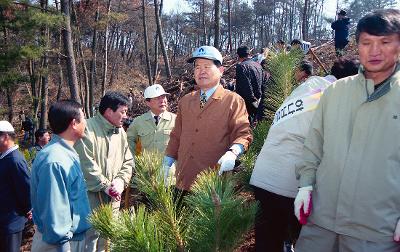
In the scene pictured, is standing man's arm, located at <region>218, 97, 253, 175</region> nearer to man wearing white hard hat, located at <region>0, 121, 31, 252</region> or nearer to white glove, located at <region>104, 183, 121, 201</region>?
white glove, located at <region>104, 183, 121, 201</region>

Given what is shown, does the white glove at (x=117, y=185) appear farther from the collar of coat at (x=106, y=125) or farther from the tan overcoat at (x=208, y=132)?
the tan overcoat at (x=208, y=132)

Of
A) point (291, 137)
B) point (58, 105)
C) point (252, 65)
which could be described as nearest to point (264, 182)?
point (291, 137)

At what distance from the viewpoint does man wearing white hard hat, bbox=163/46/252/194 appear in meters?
2.58

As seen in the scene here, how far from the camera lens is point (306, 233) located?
171 cm

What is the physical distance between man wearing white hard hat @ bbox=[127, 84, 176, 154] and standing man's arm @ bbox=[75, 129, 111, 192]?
43.2 inches

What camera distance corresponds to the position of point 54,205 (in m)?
2.29

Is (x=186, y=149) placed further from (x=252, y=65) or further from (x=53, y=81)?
(x=53, y=81)

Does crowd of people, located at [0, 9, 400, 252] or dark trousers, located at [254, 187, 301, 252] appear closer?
crowd of people, located at [0, 9, 400, 252]

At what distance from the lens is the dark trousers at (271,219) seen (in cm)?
204

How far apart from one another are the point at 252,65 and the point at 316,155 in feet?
11.5

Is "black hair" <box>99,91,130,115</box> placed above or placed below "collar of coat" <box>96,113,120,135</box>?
above

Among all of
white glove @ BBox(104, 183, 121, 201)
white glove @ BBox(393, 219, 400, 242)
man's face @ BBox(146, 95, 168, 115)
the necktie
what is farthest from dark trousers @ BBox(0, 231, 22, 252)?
white glove @ BBox(393, 219, 400, 242)

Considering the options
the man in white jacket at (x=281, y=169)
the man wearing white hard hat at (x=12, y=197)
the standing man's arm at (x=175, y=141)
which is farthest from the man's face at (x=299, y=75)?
the man wearing white hard hat at (x=12, y=197)

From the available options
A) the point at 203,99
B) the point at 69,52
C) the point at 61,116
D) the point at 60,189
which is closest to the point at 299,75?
the point at 203,99
